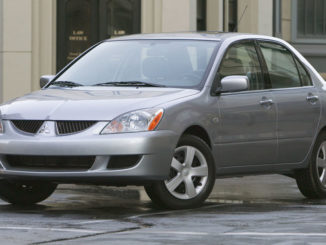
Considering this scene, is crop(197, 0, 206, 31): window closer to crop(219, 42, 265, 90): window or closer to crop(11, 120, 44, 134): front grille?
crop(219, 42, 265, 90): window

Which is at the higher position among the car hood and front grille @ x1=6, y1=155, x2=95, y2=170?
the car hood

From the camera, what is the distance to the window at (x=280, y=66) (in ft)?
37.5

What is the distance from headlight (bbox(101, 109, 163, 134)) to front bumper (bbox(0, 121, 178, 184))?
5cm

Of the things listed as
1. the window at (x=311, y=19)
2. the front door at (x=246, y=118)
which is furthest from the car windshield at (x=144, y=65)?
the window at (x=311, y=19)

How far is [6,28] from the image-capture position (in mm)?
21797

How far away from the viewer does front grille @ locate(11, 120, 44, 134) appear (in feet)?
31.9

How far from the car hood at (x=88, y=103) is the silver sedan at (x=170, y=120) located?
0.04 ft

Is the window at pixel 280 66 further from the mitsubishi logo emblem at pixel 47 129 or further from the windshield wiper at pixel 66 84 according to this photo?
the mitsubishi logo emblem at pixel 47 129

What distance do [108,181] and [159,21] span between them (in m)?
13.5

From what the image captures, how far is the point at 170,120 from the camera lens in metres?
9.70

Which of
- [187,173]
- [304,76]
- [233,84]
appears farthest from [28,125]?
[304,76]

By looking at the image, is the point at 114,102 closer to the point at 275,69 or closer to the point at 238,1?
the point at 275,69

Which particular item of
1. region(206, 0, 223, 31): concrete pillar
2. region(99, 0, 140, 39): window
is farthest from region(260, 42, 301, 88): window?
region(206, 0, 223, 31): concrete pillar

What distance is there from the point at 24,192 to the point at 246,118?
6.95 feet
